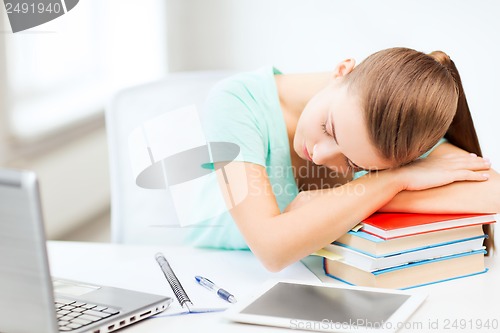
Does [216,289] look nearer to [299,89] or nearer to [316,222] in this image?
[316,222]

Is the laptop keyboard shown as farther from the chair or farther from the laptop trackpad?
the chair

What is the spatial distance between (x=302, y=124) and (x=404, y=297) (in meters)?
0.39

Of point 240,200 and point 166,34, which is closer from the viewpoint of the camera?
point 240,200

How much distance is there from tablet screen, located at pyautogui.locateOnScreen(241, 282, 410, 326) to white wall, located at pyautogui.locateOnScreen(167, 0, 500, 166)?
51.0 inches

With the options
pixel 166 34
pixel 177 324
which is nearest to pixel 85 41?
pixel 166 34

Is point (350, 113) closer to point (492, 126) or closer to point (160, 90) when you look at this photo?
point (160, 90)

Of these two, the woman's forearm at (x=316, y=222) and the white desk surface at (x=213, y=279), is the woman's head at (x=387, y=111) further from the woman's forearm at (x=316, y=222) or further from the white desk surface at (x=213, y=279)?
the white desk surface at (x=213, y=279)

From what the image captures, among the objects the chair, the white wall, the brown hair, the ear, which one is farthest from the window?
the brown hair

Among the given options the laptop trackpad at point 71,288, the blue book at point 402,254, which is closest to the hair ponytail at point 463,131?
the blue book at point 402,254

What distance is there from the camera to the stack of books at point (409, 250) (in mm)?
1008

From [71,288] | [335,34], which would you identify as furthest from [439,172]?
[335,34]

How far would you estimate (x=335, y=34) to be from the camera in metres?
2.59

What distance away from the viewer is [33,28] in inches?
80.0

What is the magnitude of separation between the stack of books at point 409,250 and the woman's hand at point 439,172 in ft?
0.22
